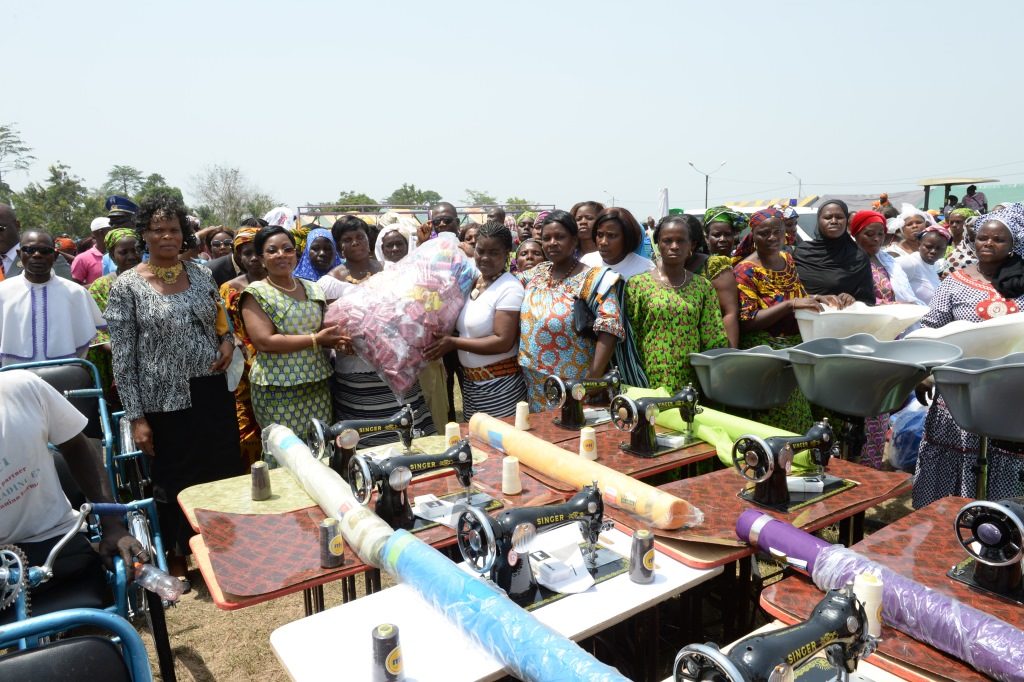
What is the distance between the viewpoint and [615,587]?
1.95 meters

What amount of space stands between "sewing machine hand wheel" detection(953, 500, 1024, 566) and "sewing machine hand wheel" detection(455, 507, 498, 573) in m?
1.29

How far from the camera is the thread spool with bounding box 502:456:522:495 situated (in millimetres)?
2525

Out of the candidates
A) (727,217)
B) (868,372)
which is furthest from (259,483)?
(727,217)

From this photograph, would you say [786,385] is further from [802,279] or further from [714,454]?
[802,279]

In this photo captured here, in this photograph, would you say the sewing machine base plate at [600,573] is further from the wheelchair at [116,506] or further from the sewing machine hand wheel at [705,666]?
the wheelchair at [116,506]

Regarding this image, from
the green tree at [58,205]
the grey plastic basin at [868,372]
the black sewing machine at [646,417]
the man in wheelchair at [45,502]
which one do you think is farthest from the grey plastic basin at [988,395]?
the green tree at [58,205]

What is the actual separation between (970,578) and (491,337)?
2.42m

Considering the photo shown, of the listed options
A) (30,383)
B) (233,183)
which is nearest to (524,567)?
(30,383)

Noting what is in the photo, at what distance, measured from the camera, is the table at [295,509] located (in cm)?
198

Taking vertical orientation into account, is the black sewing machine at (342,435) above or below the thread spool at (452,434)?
above

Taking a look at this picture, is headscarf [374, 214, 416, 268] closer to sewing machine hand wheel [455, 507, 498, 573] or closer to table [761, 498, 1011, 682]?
sewing machine hand wheel [455, 507, 498, 573]

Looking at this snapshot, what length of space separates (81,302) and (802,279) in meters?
4.57

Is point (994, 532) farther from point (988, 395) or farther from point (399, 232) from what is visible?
point (399, 232)

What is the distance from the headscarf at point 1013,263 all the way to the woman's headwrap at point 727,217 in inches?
97.7
